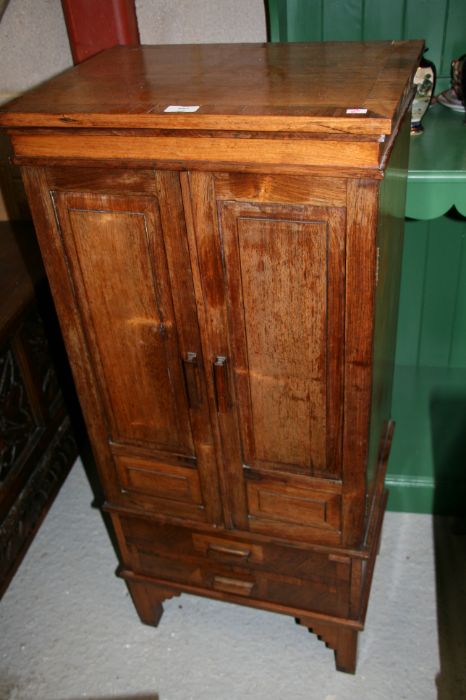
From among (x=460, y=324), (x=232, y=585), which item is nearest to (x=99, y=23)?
(x=460, y=324)

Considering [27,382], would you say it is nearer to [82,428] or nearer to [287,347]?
[82,428]

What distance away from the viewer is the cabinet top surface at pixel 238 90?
123 cm

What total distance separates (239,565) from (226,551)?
0.06 m

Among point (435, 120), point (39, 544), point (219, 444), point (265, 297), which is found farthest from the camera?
point (39, 544)

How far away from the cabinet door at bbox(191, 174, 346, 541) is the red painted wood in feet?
3.45

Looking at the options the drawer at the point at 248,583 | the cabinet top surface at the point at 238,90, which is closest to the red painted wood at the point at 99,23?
the cabinet top surface at the point at 238,90

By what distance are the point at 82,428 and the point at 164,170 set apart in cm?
176

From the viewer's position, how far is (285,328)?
4.83ft

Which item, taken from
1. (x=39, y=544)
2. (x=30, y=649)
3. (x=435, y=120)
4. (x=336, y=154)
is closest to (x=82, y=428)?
(x=39, y=544)

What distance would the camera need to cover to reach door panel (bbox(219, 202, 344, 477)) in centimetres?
134

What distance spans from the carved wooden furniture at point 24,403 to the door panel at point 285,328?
97cm

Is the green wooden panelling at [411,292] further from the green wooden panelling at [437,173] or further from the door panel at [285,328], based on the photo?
the door panel at [285,328]

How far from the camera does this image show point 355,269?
1.33 m

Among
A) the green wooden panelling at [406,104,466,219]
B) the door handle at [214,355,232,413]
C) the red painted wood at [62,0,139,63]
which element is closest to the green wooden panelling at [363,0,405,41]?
the green wooden panelling at [406,104,466,219]
